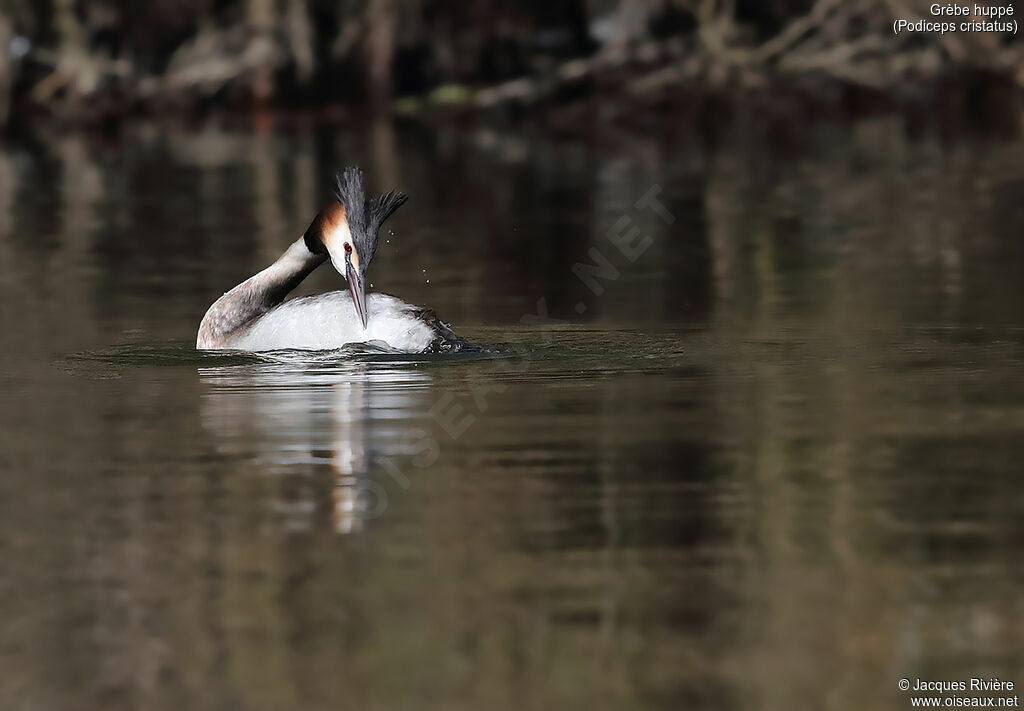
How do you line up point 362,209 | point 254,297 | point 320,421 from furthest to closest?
point 254,297
point 362,209
point 320,421

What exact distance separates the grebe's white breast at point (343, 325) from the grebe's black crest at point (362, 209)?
26 centimetres

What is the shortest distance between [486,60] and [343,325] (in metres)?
39.1

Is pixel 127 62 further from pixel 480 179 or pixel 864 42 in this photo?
pixel 480 179

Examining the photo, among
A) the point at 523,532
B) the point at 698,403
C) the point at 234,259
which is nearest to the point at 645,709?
the point at 523,532

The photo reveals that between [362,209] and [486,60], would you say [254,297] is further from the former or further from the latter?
[486,60]

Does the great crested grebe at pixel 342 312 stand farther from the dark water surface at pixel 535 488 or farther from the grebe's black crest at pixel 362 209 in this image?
the dark water surface at pixel 535 488

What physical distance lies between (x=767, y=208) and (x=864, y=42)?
19613 millimetres

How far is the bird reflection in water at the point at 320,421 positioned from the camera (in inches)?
341

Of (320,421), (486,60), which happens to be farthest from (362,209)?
(486,60)

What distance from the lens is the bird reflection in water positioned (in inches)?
341

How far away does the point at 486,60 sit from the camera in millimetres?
50625

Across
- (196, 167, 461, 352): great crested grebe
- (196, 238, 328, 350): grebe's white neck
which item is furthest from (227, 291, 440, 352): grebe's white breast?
(196, 238, 328, 350): grebe's white neck

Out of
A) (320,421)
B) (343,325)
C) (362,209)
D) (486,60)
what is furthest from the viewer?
(486,60)

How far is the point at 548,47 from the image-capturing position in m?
49.6
